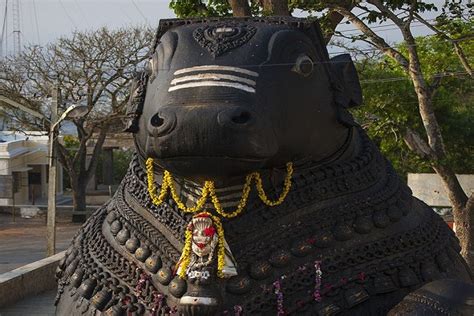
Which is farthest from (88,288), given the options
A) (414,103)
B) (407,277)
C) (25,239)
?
(25,239)

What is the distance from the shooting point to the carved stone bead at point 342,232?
85.7 inches

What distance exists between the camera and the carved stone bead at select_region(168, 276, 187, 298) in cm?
208

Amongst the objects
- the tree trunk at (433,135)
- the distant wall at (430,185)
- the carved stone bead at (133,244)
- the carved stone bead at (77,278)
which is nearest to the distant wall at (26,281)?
the tree trunk at (433,135)

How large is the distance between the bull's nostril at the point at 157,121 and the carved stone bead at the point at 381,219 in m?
0.73

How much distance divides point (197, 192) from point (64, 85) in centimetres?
1985

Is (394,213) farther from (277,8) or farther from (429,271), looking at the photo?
(277,8)

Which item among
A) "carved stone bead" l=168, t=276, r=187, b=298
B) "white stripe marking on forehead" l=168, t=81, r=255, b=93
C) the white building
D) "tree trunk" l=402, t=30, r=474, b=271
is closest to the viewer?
"white stripe marking on forehead" l=168, t=81, r=255, b=93

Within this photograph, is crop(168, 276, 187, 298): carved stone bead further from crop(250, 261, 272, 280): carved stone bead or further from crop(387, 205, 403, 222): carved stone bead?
crop(387, 205, 403, 222): carved stone bead

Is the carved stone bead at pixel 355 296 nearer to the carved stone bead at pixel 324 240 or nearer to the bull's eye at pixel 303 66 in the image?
the carved stone bead at pixel 324 240

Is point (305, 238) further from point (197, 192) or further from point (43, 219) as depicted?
point (43, 219)

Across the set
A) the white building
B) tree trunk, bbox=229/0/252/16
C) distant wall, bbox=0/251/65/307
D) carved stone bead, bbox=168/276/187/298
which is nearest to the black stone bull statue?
carved stone bead, bbox=168/276/187/298

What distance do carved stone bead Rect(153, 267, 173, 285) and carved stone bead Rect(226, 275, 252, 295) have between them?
6.7 inches

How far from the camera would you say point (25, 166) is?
27.4 meters

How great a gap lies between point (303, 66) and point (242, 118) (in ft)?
1.10
